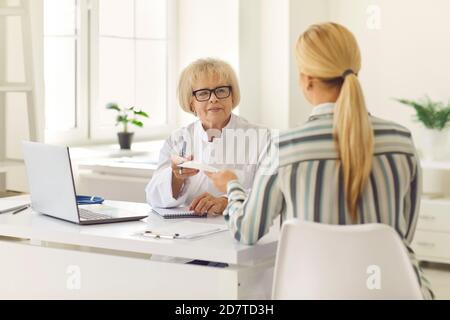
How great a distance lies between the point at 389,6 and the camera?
557 centimetres

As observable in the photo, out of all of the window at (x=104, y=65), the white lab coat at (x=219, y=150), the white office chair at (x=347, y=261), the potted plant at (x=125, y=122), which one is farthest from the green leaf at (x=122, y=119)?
the white office chair at (x=347, y=261)

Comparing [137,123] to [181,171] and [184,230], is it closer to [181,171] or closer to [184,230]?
[181,171]

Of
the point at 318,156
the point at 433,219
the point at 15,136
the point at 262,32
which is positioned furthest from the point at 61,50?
the point at 318,156

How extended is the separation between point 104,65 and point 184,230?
9.82ft

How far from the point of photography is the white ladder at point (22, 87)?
4062 millimetres

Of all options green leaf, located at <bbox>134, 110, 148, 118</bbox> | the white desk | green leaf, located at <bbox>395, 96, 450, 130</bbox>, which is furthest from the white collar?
green leaf, located at <bbox>395, 96, 450, 130</bbox>

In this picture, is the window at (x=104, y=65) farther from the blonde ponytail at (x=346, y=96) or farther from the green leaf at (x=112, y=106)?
the blonde ponytail at (x=346, y=96)

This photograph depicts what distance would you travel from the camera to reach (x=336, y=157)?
208 cm

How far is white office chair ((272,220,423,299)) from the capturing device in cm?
198

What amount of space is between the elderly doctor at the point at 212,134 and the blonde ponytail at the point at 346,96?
3.59 ft

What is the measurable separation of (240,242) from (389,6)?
3.62m

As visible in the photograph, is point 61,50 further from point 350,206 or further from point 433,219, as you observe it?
point 350,206

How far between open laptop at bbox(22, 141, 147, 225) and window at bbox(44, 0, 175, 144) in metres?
2.18

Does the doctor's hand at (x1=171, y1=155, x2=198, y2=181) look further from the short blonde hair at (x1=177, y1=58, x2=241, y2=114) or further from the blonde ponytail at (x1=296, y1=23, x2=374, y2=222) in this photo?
the blonde ponytail at (x1=296, y1=23, x2=374, y2=222)
